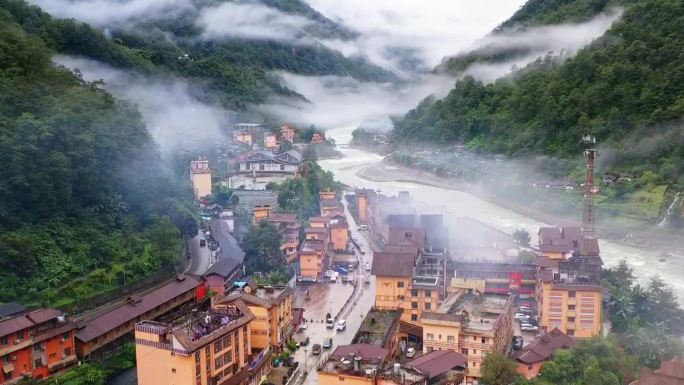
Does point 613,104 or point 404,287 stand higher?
point 613,104

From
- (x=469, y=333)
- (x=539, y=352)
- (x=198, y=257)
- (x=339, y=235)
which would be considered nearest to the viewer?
(x=469, y=333)

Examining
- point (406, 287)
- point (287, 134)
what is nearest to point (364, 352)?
point (406, 287)

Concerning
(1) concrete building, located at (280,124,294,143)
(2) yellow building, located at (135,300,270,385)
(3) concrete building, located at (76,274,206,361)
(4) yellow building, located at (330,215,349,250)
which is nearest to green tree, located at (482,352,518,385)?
(2) yellow building, located at (135,300,270,385)

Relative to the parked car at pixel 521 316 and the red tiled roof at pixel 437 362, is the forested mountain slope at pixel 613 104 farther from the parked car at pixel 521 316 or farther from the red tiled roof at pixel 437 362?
the red tiled roof at pixel 437 362

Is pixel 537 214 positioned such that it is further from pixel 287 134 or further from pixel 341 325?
pixel 341 325

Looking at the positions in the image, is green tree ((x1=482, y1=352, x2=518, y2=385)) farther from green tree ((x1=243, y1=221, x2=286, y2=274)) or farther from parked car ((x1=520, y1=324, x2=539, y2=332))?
green tree ((x1=243, y1=221, x2=286, y2=274))

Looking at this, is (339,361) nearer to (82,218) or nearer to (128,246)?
(128,246)
